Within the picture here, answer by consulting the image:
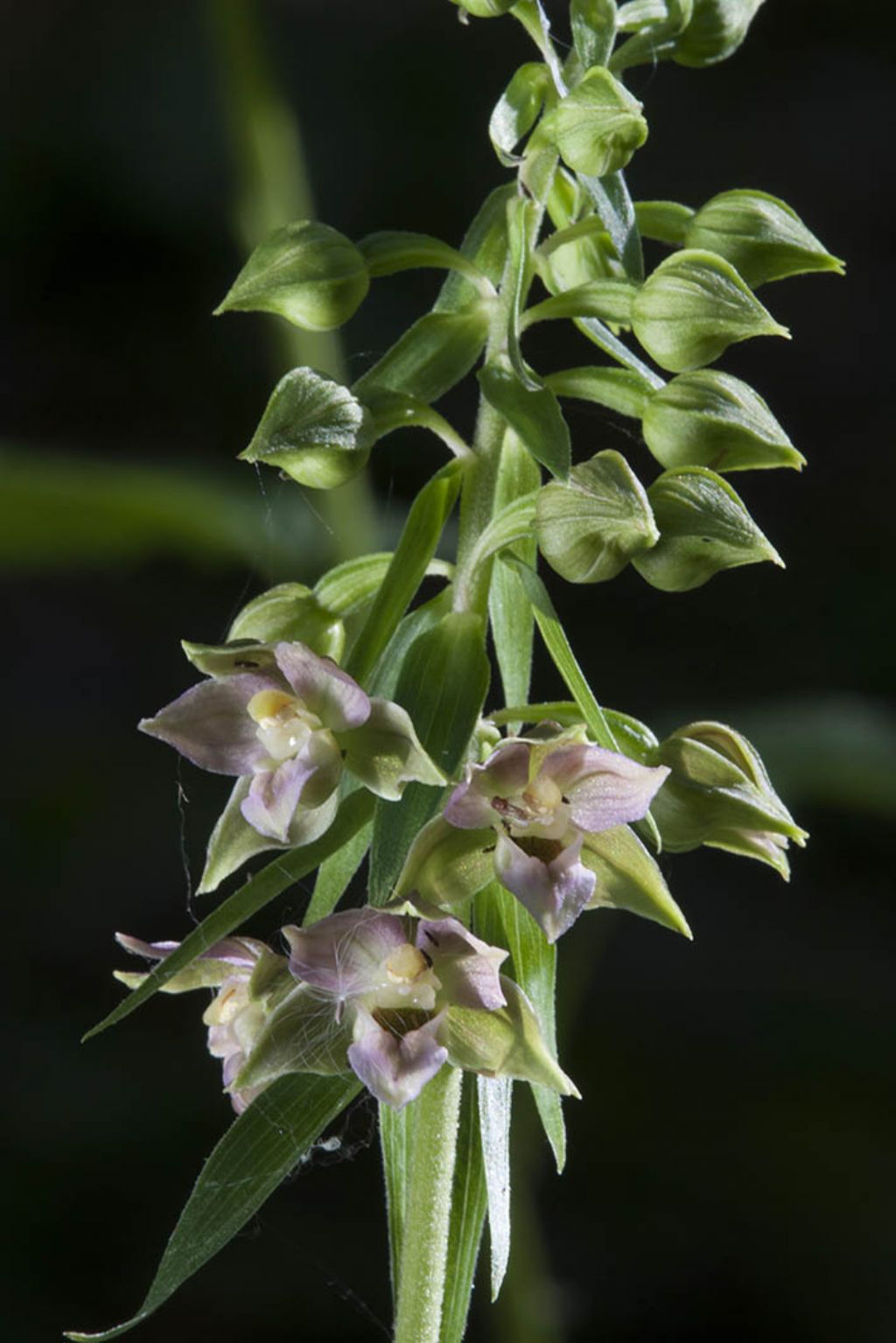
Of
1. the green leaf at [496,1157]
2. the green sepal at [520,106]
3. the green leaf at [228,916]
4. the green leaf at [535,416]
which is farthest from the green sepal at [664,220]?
the green leaf at [496,1157]

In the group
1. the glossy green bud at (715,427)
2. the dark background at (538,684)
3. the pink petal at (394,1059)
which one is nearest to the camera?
the pink petal at (394,1059)

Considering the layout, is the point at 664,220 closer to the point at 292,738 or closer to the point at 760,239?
the point at 760,239

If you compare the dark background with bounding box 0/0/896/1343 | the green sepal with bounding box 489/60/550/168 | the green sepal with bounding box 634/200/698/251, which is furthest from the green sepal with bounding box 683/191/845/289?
the dark background with bounding box 0/0/896/1343

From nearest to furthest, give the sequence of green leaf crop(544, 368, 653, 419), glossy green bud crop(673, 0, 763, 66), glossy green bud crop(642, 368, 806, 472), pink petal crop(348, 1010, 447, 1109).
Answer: pink petal crop(348, 1010, 447, 1109) < glossy green bud crop(642, 368, 806, 472) < green leaf crop(544, 368, 653, 419) < glossy green bud crop(673, 0, 763, 66)

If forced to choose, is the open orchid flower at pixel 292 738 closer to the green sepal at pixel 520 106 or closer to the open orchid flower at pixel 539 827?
the open orchid flower at pixel 539 827

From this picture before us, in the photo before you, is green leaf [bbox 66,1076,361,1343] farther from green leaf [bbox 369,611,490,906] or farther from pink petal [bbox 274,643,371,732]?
pink petal [bbox 274,643,371,732]

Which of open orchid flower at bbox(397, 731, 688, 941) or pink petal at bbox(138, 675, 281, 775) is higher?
pink petal at bbox(138, 675, 281, 775)

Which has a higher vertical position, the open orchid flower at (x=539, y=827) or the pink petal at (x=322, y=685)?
the pink petal at (x=322, y=685)
